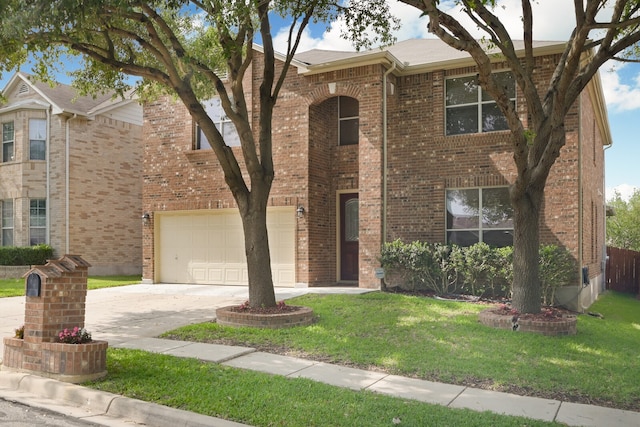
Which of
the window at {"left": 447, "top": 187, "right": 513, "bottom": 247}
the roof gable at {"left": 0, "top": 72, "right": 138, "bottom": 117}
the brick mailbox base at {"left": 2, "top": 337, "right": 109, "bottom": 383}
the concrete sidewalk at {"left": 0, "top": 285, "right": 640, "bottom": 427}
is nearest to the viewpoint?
the concrete sidewalk at {"left": 0, "top": 285, "right": 640, "bottom": 427}

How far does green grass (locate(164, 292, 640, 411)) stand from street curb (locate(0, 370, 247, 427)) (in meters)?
2.62

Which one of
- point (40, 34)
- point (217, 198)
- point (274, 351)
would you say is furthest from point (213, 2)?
point (217, 198)

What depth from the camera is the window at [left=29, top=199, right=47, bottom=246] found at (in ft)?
66.9

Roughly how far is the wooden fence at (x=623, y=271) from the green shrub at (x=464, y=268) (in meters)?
10.5

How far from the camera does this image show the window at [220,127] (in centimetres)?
1633

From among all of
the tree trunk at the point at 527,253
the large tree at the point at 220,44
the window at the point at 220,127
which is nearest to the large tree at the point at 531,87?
the tree trunk at the point at 527,253

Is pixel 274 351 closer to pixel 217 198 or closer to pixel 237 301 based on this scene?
pixel 237 301

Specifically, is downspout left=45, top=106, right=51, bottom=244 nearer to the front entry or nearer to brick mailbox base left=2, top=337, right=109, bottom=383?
the front entry

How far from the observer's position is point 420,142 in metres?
14.3

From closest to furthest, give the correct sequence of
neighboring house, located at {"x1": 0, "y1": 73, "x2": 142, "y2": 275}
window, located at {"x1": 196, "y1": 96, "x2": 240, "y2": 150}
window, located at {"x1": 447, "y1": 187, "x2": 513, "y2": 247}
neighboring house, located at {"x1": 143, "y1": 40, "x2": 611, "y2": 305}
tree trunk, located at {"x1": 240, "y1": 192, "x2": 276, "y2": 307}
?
tree trunk, located at {"x1": 240, "y1": 192, "x2": 276, "y2": 307}
window, located at {"x1": 447, "y1": 187, "x2": 513, "y2": 247}
neighboring house, located at {"x1": 143, "y1": 40, "x2": 611, "y2": 305}
window, located at {"x1": 196, "y1": 96, "x2": 240, "y2": 150}
neighboring house, located at {"x1": 0, "y1": 73, "x2": 142, "y2": 275}

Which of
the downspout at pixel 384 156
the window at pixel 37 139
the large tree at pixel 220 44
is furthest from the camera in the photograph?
the window at pixel 37 139

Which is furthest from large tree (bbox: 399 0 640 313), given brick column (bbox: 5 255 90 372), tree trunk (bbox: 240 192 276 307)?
brick column (bbox: 5 255 90 372)

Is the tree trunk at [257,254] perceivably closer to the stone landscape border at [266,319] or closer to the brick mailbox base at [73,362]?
the stone landscape border at [266,319]

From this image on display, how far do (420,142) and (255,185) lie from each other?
5.96m
